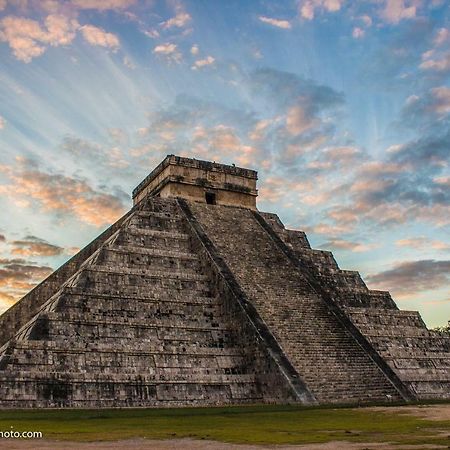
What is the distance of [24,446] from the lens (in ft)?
25.1

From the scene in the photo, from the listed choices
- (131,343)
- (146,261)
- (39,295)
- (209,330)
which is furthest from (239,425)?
(39,295)

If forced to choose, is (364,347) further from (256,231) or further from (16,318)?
(16,318)

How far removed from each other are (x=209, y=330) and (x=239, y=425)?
307 inches

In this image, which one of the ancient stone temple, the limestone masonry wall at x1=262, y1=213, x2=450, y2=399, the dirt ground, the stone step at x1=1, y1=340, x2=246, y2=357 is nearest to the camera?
the dirt ground

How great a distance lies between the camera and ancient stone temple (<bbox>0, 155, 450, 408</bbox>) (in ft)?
50.9

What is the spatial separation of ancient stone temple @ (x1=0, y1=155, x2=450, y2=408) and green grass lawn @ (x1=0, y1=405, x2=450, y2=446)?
156cm

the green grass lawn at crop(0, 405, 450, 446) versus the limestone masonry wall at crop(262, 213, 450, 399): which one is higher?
the limestone masonry wall at crop(262, 213, 450, 399)

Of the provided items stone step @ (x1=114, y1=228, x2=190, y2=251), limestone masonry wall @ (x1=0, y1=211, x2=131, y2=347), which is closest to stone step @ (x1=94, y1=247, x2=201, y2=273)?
stone step @ (x1=114, y1=228, x2=190, y2=251)

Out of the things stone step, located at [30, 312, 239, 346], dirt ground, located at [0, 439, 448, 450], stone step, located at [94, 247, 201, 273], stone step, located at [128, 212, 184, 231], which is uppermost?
stone step, located at [128, 212, 184, 231]

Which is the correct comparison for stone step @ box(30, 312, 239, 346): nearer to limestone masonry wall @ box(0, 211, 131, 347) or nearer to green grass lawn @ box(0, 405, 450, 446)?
green grass lawn @ box(0, 405, 450, 446)

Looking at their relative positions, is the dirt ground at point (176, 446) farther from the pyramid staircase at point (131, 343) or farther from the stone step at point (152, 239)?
the stone step at point (152, 239)

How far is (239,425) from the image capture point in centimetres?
1078

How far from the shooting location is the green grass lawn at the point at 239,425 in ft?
28.7

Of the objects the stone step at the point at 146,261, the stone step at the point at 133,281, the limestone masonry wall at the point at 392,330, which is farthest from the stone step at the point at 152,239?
the limestone masonry wall at the point at 392,330
